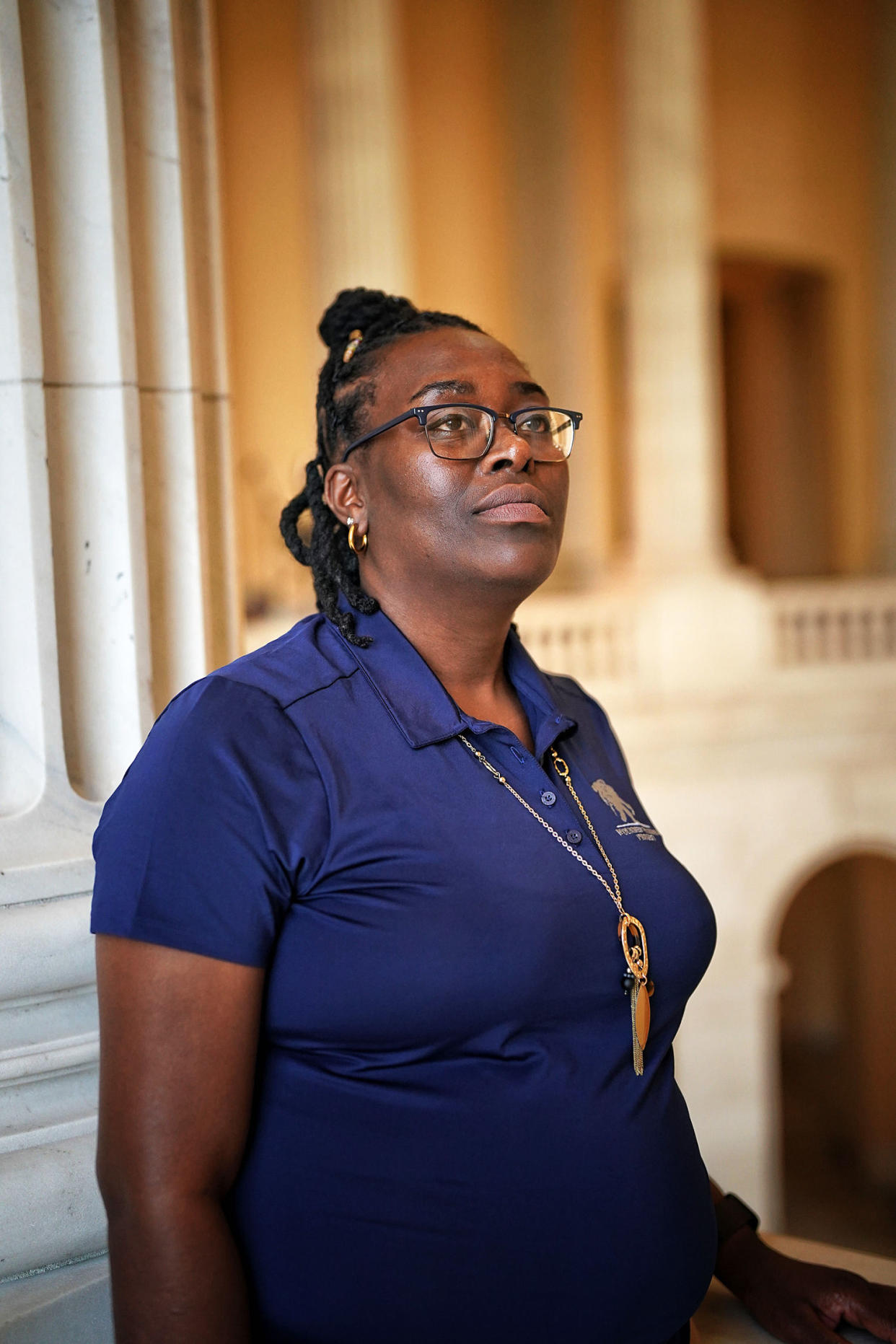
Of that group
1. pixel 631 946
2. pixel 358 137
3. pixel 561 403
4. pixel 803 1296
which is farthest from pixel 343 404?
pixel 561 403

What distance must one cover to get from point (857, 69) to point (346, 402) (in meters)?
12.3

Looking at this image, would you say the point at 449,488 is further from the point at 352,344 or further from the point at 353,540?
the point at 352,344

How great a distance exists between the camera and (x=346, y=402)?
1.89 metres

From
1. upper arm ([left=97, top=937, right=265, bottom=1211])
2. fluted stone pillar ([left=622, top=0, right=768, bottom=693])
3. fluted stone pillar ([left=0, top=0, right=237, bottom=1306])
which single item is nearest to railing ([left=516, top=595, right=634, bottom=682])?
fluted stone pillar ([left=622, top=0, right=768, bottom=693])

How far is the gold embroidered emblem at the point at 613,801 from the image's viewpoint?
179 centimetres

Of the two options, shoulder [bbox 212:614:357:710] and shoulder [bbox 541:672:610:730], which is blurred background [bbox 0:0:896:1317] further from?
shoulder [bbox 541:672:610:730]

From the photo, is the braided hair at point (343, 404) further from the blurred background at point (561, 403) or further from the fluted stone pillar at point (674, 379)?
the fluted stone pillar at point (674, 379)

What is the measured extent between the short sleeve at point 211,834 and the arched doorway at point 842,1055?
955 cm

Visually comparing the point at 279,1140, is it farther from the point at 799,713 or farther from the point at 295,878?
the point at 799,713

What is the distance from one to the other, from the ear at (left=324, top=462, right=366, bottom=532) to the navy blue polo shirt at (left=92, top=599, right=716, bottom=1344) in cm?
39

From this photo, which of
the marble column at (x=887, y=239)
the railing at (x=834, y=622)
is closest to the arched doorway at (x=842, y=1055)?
the railing at (x=834, y=622)

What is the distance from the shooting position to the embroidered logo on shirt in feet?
5.76

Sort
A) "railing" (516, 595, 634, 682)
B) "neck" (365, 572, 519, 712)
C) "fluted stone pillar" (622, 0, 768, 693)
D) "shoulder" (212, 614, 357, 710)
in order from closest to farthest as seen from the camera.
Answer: "shoulder" (212, 614, 357, 710), "neck" (365, 572, 519, 712), "railing" (516, 595, 634, 682), "fluted stone pillar" (622, 0, 768, 693)

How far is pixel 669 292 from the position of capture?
9.30 m
